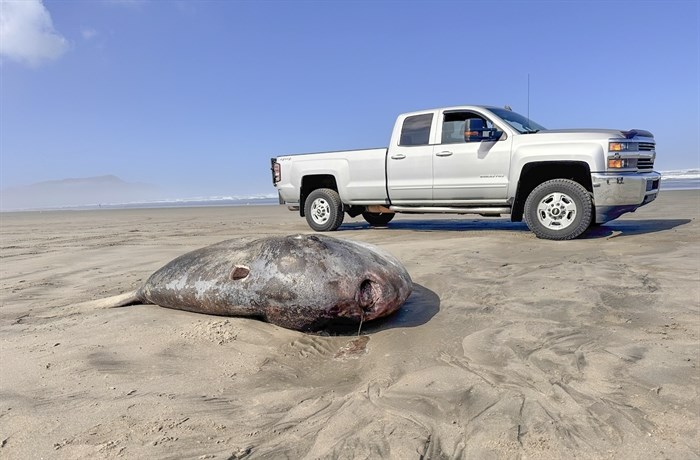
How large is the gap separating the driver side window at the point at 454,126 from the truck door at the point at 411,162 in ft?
0.78

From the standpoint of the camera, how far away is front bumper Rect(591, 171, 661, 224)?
6.21m

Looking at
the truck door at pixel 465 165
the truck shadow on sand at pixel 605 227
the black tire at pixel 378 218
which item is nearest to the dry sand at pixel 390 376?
the truck shadow on sand at pixel 605 227

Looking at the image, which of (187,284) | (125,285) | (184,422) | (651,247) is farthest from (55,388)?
(651,247)

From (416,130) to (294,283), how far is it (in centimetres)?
559

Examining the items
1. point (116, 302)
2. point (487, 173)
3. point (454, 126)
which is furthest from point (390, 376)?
point (454, 126)

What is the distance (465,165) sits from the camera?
7.38 meters

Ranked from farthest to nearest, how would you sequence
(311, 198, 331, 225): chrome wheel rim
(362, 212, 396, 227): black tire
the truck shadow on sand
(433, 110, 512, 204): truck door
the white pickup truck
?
(362, 212, 396, 227): black tire, (311, 198, 331, 225): chrome wheel rim, (433, 110, 512, 204): truck door, the truck shadow on sand, the white pickup truck

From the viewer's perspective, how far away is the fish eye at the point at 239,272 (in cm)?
326

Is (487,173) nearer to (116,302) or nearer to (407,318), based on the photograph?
(407,318)

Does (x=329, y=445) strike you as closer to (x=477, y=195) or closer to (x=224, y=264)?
(x=224, y=264)

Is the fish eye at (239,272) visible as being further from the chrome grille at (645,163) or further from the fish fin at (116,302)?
the chrome grille at (645,163)

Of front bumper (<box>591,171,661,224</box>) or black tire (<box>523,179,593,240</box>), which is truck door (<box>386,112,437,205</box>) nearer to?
black tire (<box>523,179,593,240</box>)

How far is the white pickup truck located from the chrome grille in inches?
0.8

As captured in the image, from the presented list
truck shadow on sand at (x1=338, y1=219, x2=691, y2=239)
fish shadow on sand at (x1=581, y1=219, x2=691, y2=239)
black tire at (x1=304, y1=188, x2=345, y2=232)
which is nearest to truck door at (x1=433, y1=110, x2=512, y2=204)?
truck shadow on sand at (x1=338, y1=219, x2=691, y2=239)
